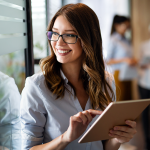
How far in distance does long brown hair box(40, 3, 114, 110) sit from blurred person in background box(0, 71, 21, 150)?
0.21 meters

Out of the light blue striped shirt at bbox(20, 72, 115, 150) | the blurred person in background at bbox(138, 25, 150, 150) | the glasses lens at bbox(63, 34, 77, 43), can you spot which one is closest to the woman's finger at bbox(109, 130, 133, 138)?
the light blue striped shirt at bbox(20, 72, 115, 150)

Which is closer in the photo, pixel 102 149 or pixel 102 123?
pixel 102 123

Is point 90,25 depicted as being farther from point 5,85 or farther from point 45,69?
point 5,85

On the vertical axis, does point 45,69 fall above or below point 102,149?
above

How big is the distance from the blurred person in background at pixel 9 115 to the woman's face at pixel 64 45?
0.32m

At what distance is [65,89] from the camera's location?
127 centimetres

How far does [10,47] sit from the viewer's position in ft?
3.82

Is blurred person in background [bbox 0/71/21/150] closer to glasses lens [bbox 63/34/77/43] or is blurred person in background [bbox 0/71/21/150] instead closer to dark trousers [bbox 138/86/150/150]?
glasses lens [bbox 63/34/77/43]

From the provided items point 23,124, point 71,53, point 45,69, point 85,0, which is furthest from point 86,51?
point 85,0

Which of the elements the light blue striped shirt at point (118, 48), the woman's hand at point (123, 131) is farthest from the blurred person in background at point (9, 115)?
the light blue striped shirt at point (118, 48)

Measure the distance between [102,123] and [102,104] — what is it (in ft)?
1.40

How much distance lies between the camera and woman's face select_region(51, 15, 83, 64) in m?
1.18

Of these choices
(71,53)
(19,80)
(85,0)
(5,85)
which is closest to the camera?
(5,85)

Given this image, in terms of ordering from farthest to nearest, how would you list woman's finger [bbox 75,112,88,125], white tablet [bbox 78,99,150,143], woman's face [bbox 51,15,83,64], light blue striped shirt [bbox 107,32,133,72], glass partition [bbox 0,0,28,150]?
light blue striped shirt [bbox 107,32,133,72]
woman's face [bbox 51,15,83,64]
glass partition [bbox 0,0,28,150]
woman's finger [bbox 75,112,88,125]
white tablet [bbox 78,99,150,143]
